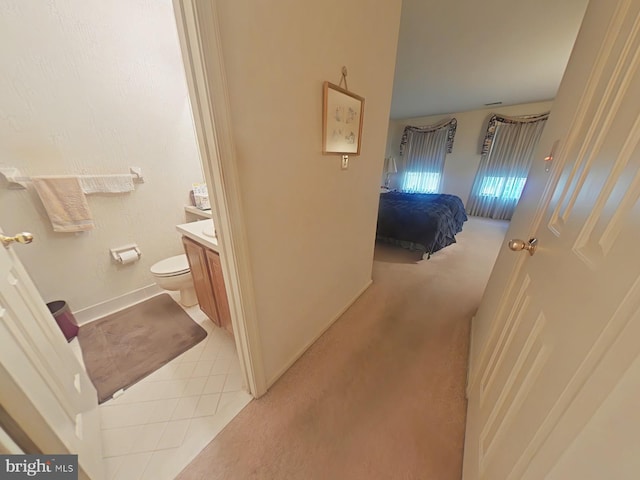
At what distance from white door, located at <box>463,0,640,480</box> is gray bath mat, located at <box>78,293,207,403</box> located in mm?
1825

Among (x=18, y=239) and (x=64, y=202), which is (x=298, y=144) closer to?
(x=18, y=239)

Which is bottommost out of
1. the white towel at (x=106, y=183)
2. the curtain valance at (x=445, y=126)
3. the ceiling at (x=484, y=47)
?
the white towel at (x=106, y=183)

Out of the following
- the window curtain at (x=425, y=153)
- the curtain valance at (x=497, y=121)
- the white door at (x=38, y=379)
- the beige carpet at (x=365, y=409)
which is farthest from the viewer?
the window curtain at (x=425, y=153)

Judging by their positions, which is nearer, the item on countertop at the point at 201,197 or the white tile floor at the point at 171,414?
the white tile floor at the point at 171,414

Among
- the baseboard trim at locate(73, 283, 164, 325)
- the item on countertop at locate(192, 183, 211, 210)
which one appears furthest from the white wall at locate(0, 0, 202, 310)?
the item on countertop at locate(192, 183, 211, 210)

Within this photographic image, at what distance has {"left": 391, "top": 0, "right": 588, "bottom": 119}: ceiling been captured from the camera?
6.22 ft

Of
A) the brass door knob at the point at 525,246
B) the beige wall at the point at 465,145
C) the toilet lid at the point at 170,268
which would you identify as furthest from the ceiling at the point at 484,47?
the toilet lid at the point at 170,268

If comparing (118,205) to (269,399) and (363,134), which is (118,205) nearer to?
(269,399)

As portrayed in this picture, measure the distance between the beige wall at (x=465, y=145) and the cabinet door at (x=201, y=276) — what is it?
6.21 metres

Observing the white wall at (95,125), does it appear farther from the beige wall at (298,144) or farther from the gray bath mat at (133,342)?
the beige wall at (298,144)

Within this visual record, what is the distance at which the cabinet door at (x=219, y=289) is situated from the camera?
1370 mm

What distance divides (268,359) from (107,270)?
1.73m

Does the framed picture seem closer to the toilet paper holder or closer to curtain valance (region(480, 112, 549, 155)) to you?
the toilet paper holder

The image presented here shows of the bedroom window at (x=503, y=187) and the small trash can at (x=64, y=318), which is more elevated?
the bedroom window at (x=503, y=187)
